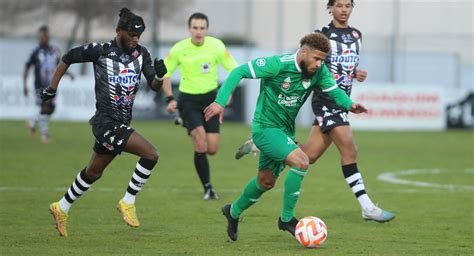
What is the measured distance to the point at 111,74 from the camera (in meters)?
9.66

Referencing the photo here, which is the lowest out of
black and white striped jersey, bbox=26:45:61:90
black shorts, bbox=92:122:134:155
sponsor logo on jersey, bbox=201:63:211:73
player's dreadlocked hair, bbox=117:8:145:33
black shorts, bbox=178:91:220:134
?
black and white striped jersey, bbox=26:45:61:90

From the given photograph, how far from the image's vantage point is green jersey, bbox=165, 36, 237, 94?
43.8 ft

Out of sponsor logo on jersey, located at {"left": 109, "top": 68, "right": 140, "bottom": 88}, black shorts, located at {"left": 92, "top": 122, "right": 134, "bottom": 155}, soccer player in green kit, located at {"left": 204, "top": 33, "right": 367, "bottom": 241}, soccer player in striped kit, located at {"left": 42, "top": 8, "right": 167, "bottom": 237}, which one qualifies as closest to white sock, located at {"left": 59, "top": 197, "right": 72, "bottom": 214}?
soccer player in striped kit, located at {"left": 42, "top": 8, "right": 167, "bottom": 237}

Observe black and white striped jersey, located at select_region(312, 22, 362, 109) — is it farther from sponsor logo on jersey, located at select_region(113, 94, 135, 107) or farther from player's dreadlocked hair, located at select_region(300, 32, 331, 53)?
sponsor logo on jersey, located at select_region(113, 94, 135, 107)

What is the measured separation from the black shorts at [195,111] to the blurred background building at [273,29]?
62.1ft

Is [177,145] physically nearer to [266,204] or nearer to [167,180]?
[167,180]

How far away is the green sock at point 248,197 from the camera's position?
9375 mm

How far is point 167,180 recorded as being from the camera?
49.8ft

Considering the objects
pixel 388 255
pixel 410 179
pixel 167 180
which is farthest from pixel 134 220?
pixel 410 179

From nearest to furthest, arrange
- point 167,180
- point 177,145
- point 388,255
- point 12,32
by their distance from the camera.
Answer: point 388,255, point 167,180, point 177,145, point 12,32

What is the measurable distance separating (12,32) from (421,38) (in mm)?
15091

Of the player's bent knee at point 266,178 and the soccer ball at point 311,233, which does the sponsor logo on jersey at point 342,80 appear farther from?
the soccer ball at point 311,233

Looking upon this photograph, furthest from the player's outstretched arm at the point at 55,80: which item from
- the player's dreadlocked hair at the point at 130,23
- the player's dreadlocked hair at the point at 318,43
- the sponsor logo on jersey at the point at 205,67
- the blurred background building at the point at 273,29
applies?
the blurred background building at the point at 273,29

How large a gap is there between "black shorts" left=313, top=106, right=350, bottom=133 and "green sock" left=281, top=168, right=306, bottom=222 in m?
1.75
